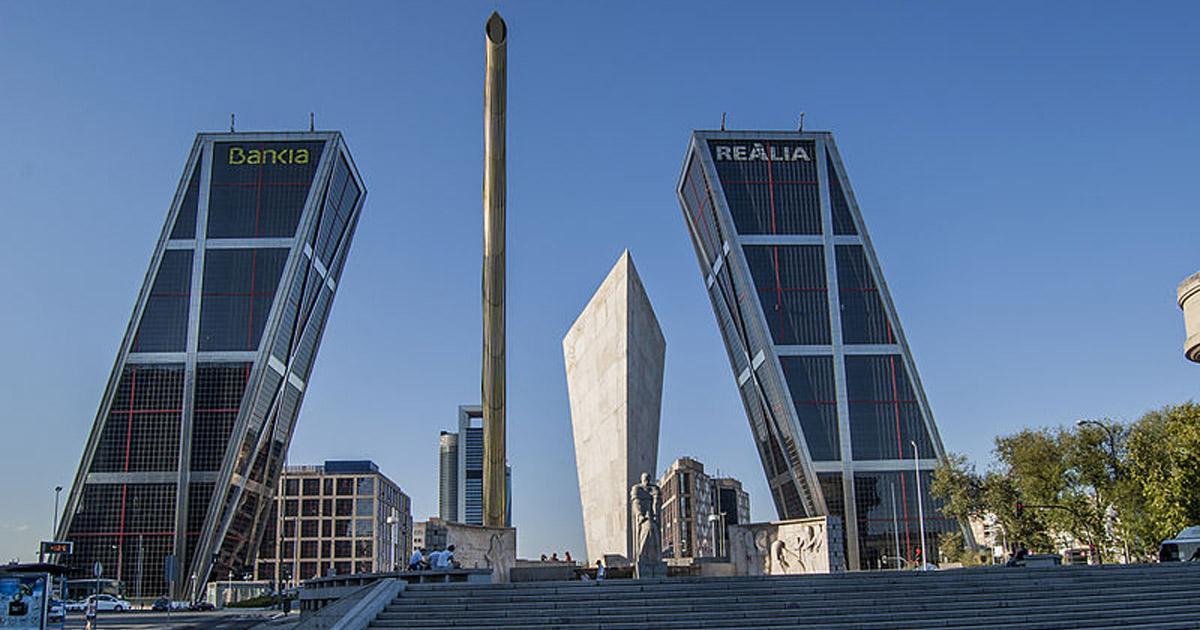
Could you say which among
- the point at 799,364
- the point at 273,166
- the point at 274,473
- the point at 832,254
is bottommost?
the point at 274,473

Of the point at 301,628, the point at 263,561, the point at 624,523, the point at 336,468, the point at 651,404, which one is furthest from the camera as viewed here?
the point at 336,468

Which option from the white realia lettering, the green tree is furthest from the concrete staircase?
the white realia lettering

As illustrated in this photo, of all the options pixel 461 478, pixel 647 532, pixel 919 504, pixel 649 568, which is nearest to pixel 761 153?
pixel 919 504

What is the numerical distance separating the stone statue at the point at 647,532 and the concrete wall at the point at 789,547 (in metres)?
3.83

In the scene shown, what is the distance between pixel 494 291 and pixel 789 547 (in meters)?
11.9

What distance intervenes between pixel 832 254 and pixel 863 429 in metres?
11.6

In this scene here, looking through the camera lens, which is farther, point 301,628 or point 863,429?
point 863,429

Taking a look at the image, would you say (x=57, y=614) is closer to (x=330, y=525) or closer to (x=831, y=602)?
(x=831, y=602)

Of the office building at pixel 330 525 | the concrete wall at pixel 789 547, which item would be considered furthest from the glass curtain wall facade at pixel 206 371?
the concrete wall at pixel 789 547

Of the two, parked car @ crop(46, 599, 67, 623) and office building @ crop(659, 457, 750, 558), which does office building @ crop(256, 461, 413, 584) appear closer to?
office building @ crop(659, 457, 750, 558)

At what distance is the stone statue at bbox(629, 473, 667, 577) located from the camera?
2669 cm

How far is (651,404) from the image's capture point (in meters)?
41.8

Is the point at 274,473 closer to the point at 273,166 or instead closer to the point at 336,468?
the point at 273,166

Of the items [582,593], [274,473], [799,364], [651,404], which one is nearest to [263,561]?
[274,473]
